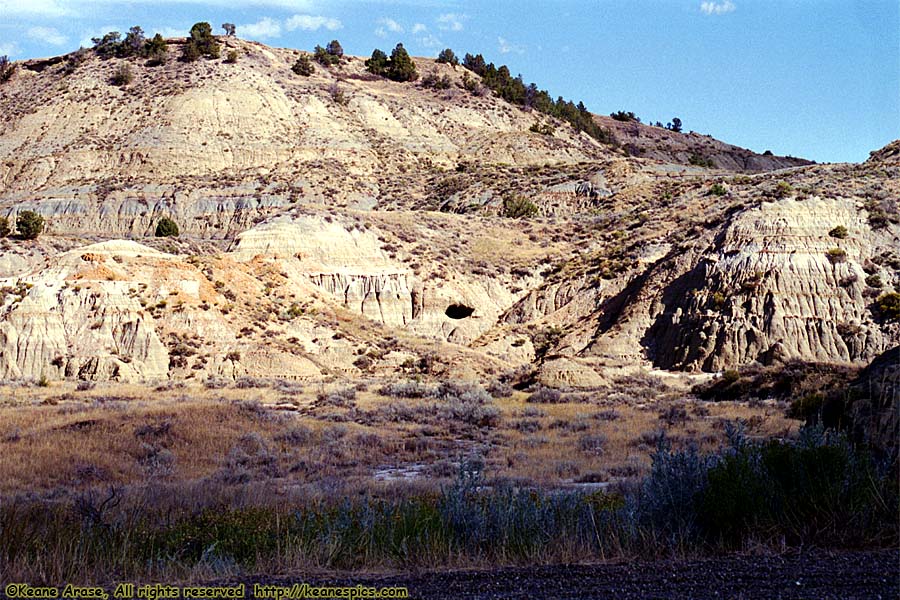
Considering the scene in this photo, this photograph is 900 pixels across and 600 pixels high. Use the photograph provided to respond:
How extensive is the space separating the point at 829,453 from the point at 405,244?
153 feet

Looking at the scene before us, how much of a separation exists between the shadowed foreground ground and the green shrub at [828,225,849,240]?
38548 millimetres

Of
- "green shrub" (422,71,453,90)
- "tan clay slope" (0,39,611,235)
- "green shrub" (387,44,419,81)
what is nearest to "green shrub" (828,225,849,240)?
"tan clay slope" (0,39,611,235)

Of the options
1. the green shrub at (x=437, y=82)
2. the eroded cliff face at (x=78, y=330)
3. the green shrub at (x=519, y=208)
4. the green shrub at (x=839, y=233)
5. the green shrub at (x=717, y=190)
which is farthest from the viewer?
the green shrub at (x=437, y=82)

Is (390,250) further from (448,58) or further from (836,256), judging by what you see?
(448,58)

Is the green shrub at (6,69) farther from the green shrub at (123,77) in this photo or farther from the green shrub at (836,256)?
the green shrub at (836,256)

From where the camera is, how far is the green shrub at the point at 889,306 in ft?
125

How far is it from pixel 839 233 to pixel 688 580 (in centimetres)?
4019

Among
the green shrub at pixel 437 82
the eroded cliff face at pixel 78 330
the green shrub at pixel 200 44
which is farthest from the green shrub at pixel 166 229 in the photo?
the green shrub at pixel 437 82

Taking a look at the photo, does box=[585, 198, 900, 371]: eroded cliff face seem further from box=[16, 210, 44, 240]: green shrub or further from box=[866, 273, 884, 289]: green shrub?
box=[16, 210, 44, 240]: green shrub

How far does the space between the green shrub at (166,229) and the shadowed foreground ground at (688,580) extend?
60244 millimetres

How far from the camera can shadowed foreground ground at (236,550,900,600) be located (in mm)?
6977

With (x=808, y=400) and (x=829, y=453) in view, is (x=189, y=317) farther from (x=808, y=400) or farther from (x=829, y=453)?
(x=829, y=453)

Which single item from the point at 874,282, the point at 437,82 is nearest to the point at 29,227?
the point at 874,282

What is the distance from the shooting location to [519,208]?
67.5m
